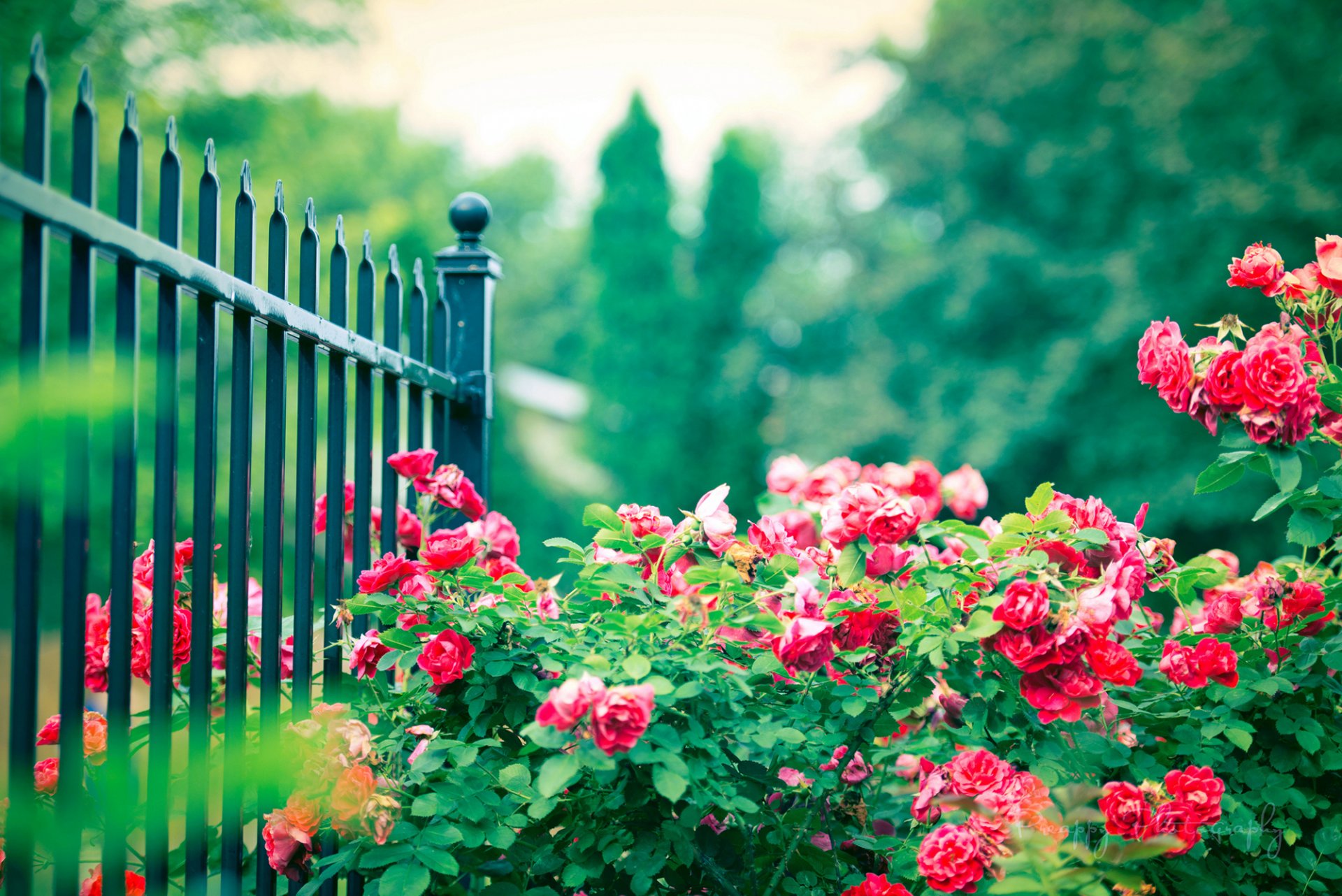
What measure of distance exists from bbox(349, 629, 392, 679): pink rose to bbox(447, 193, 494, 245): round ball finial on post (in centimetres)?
118

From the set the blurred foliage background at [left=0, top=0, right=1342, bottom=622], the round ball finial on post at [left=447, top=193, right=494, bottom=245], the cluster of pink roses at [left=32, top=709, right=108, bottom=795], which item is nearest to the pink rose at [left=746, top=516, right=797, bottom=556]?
the cluster of pink roses at [left=32, top=709, right=108, bottom=795]

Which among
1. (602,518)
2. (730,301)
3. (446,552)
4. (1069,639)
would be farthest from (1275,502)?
(730,301)

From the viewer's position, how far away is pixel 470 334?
7.65 ft

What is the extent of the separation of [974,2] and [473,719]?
1529cm

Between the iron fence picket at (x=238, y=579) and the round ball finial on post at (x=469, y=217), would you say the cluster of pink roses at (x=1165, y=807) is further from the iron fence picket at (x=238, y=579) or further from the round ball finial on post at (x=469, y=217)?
the round ball finial on post at (x=469, y=217)

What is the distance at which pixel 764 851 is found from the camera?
1618mm

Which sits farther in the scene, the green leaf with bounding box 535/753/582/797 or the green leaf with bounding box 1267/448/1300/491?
the green leaf with bounding box 1267/448/1300/491

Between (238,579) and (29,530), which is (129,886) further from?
(29,530)

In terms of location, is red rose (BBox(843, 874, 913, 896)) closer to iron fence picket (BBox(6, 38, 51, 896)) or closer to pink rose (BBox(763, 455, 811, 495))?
pink rose (BBox(763, 455, 811, 495))

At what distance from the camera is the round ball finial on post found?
2.31m

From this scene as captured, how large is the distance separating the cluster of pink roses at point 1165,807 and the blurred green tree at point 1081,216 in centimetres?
921

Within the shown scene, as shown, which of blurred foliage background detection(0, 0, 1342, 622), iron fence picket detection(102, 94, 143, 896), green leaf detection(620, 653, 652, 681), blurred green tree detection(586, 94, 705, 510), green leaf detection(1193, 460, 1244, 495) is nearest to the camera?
iron fence picket detection(102, 94, 143, 896)

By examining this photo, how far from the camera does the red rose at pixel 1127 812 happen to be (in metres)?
1.42

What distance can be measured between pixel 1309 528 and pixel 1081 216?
11.9 meters
